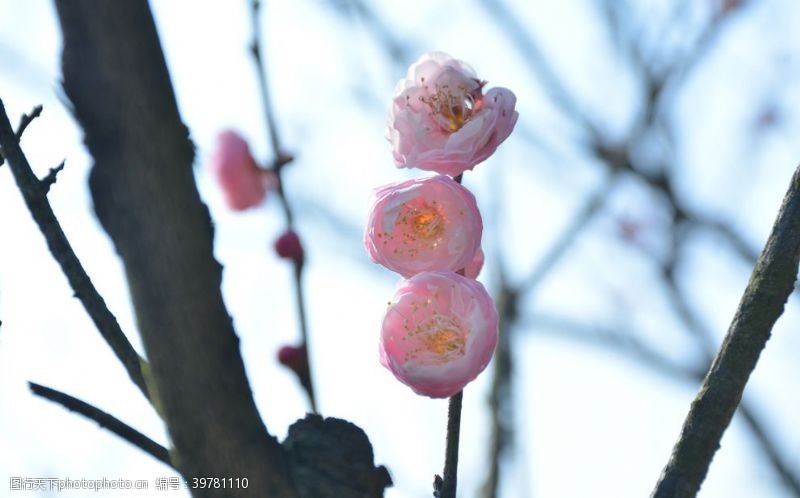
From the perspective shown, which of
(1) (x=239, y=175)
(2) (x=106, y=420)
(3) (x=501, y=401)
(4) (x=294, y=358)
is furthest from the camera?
(1) (x=239, y=175)

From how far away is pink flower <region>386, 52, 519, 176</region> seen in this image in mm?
1108

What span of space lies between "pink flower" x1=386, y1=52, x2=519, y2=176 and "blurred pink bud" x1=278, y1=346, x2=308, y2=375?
0.50m

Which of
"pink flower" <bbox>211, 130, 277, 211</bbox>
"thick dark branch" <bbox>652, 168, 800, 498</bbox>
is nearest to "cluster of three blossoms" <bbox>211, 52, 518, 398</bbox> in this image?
"thick dark branch" <bbox>652, 168, 800, 498</bbox>

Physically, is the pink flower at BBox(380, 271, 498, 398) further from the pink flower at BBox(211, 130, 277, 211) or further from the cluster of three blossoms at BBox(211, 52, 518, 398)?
the pink flower at BBox(211, 130, 277, 211)

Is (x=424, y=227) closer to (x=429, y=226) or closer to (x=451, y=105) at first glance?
(x=429, y=226)

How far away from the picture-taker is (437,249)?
1108 millimetres

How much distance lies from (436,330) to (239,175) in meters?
1.70

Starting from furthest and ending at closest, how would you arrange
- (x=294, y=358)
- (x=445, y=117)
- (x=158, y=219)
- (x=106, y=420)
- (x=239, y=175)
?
(x=239, y=175) < (x=294, y=358) < (x=445, y=117) < (x=106, y=420) < (x=158, y=219)

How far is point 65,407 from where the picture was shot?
3.37ft

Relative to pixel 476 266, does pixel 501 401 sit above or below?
above

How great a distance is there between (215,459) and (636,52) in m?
3.39

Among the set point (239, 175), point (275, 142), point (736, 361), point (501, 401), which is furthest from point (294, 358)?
point (239, 175)

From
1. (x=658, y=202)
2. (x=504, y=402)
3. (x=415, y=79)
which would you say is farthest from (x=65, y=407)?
(x=658, y=202)

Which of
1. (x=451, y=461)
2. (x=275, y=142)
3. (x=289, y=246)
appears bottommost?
(x=451, y=461)
